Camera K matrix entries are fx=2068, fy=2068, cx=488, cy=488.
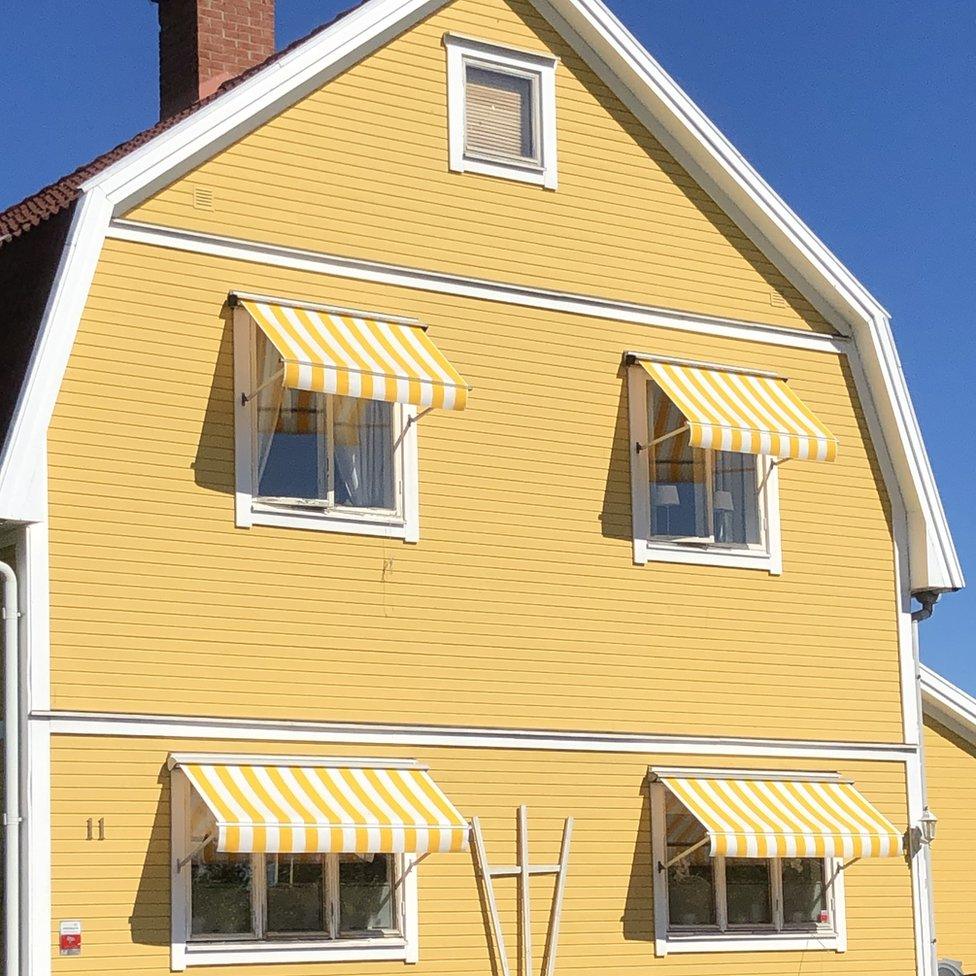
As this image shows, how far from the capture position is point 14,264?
1828 centimetres

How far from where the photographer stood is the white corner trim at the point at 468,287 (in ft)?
57.7

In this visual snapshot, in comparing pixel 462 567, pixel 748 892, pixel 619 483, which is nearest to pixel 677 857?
pixel 748 892

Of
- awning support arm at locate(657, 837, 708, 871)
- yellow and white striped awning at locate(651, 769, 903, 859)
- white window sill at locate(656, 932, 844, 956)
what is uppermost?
yellow and white striped awning at locate(651, 769, 903, 859)

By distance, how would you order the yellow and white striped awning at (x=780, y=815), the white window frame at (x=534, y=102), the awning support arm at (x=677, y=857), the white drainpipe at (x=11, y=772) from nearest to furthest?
the white drainpipe at (x=11, y=772) < the yellow and white striped awning at (x=780, y=815) < the awning support arm at (x=677, y=857) < the white window frame at (x=534, y=102)

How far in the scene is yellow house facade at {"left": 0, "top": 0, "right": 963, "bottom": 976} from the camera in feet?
54.1

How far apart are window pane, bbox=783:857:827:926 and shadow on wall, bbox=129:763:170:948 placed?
649cm

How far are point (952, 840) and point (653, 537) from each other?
23.1 ft

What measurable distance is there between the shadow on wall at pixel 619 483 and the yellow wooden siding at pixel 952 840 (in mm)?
6683

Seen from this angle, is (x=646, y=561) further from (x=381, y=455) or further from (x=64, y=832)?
(x=64, y=832)

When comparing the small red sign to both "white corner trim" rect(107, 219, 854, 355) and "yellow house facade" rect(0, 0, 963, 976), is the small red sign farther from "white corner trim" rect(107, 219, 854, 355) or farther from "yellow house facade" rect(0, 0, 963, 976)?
"white corner trim" rect(107, 219, 854, 355)

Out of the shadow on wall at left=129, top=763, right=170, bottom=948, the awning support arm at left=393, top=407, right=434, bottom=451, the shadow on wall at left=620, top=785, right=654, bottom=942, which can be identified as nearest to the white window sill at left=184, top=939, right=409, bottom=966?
the shadow on wall at left=129, top=763, right=170, bottom=948

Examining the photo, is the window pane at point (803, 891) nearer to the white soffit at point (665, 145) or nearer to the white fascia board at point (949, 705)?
the white soffit at point (665, 145)

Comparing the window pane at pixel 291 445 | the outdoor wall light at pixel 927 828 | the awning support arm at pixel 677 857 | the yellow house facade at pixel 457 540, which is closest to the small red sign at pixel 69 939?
the yellow house facade at pixel 457 540

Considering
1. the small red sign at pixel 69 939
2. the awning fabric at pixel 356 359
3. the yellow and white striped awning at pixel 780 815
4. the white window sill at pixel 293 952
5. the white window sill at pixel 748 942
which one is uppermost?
the awning fabric at pixel 356 359
